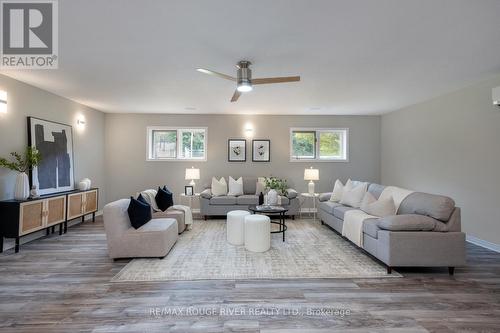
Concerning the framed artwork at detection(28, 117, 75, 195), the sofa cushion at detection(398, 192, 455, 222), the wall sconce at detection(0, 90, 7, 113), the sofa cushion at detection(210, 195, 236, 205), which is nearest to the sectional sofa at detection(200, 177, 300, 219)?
the sofa cushion at detection(210, 195, 236, 205)

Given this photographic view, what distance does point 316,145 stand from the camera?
279 inches

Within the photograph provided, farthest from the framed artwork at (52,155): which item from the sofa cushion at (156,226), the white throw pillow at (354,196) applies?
the white throw pillow at (354,196)

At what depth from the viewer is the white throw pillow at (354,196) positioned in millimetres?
4543

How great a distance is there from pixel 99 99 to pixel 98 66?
2.13m

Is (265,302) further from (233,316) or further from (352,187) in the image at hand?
(352,187)

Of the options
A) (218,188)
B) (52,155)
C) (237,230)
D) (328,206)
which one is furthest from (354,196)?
(52,155)

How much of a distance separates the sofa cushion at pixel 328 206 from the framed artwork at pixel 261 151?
2.13 meters

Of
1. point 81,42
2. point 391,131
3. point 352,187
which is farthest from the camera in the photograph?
point 391,131

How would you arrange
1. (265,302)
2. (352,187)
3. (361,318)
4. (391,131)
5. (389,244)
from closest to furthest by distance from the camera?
(361,318) → (265,302) → (389,244) → (352,187) → (391,131)

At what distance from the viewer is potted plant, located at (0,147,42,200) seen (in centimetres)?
376

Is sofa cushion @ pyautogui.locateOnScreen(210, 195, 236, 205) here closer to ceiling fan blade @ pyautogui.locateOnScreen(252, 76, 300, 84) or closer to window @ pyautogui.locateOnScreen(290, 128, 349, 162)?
window @ pyautogui.locateOnScreen(290, 128, 349, 162)

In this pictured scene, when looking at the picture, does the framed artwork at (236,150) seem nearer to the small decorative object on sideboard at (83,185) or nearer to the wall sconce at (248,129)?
the wall sconce at (248,129)

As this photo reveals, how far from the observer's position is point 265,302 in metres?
2.41

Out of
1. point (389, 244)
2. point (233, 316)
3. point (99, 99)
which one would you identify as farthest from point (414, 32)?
point (99, 99)
